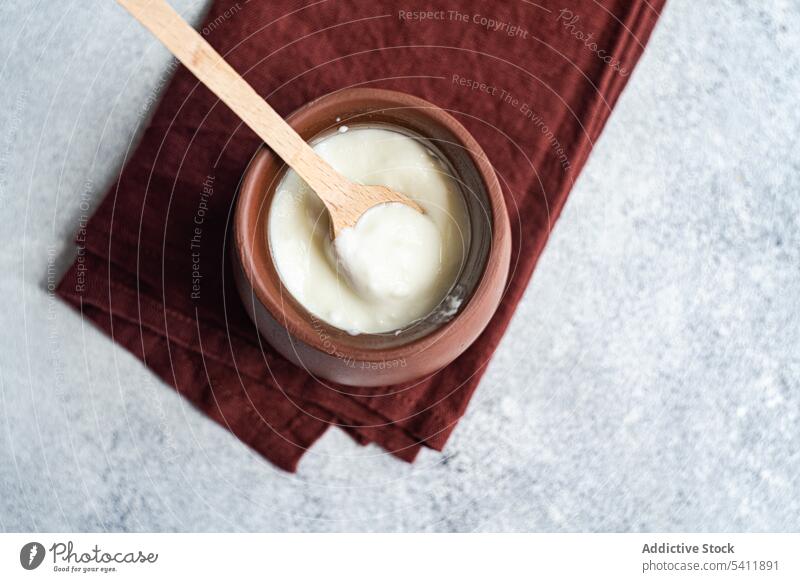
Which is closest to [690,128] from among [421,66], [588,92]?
[588,92]

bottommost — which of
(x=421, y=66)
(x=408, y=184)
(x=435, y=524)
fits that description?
(x=435, y=524)

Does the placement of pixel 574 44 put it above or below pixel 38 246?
above

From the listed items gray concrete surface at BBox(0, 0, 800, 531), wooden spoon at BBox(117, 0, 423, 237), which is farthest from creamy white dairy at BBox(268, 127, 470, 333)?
gray concrete surface at BBox(0, 0, 800, 531)

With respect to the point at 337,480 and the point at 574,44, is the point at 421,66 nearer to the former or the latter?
the point at 574,44

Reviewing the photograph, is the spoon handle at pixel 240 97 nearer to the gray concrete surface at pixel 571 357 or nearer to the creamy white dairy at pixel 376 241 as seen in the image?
the creamy white dairy at pixel 376 241
